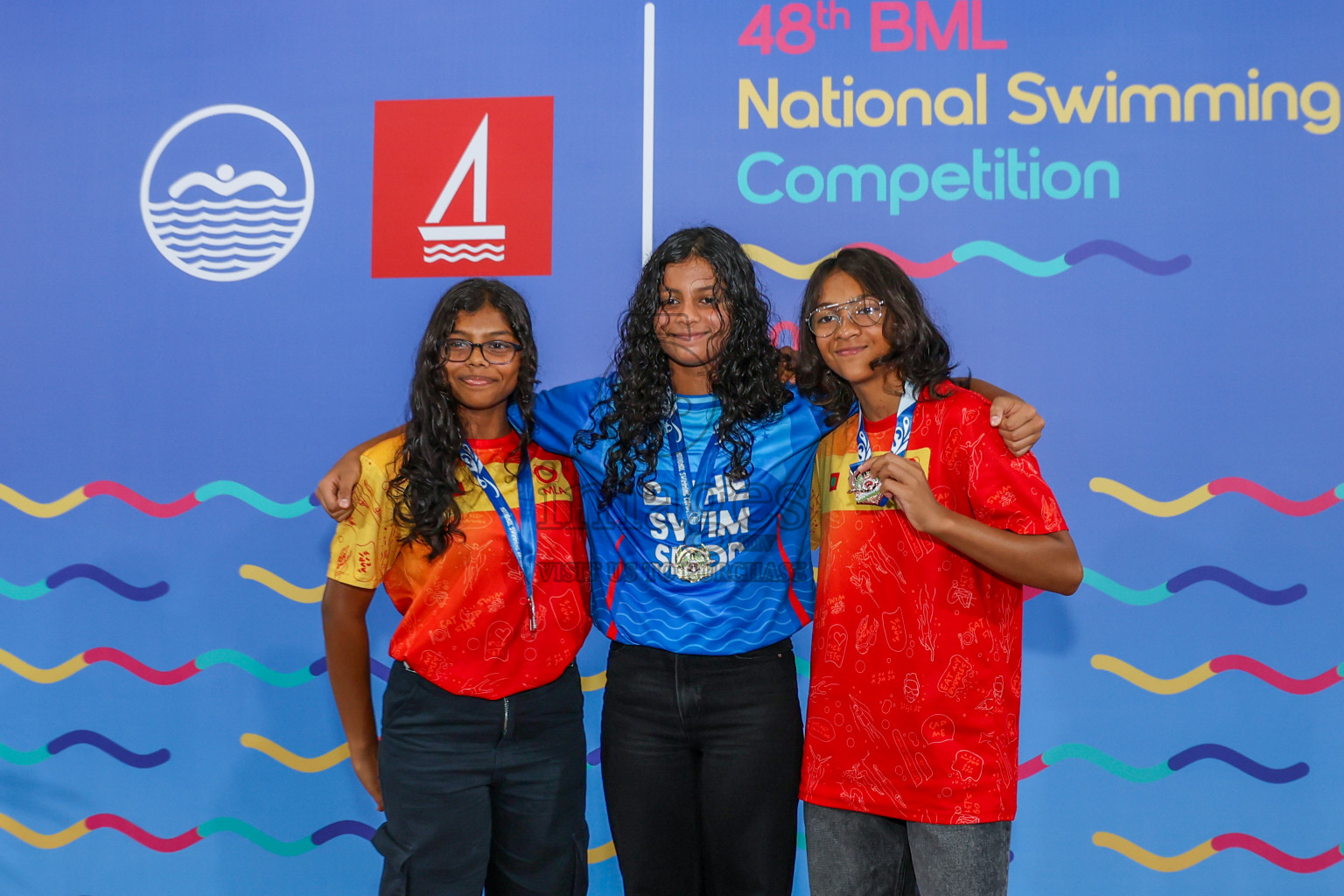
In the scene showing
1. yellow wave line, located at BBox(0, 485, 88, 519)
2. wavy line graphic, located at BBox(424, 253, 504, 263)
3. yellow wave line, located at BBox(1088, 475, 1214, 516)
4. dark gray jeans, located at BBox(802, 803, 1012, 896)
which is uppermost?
wavy line graphic, located at BBox(424, 253, 504, 263)

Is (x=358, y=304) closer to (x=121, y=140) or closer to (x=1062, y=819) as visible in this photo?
(x=121, y=140)

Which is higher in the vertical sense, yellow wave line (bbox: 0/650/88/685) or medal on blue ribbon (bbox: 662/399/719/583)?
medal on blue ribbon (bbox: 662/399/719/583)

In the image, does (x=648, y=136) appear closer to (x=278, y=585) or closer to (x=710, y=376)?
(x=710, y=376)

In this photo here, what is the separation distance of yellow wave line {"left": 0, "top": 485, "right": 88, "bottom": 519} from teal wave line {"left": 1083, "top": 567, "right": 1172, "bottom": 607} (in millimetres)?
3009

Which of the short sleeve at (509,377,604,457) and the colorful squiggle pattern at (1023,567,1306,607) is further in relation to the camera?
the colorful squiggle pattern at (1023,567,1306,607)

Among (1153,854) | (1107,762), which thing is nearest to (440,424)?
(1107,762)

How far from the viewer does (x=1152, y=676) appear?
8.48 ft

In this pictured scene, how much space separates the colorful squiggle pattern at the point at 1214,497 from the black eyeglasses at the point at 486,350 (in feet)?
5.62

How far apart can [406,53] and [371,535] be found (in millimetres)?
1641

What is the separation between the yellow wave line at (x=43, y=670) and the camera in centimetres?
282

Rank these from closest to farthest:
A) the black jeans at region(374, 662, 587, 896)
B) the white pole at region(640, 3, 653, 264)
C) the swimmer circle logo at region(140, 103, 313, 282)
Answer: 1. the black jeans at region(374, 662, 587, 896)
2. the white pole at region(640, 3, 653, 264)
3. the swimmer circle logo at region(140, 103, 313, 282)

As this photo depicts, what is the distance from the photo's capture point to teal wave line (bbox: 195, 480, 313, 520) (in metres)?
2.78

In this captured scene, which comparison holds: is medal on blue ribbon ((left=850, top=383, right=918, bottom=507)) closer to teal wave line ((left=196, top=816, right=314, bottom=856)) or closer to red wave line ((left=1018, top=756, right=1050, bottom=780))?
red wave line ((left=1018, top=756, right=1050, bottom=780))

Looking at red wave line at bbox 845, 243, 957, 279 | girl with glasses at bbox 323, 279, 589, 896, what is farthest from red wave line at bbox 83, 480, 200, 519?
red wave line at bbox 845, 243, 957, 279
